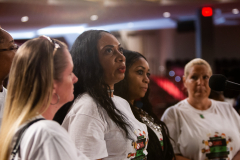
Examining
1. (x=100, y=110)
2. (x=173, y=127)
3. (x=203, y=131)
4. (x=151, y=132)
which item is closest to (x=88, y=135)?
(x=100, y=110)

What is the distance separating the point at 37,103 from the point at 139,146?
2.17 feet

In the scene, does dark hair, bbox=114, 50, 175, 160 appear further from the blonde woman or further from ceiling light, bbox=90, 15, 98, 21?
ceiling light, bbox=90, 15, 98, 21

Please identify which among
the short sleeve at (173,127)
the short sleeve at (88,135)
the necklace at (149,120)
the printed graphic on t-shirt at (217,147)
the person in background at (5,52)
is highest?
the person in background at (5,52)

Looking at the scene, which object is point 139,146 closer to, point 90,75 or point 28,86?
point 90,75

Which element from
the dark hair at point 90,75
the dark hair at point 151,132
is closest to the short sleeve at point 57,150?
the dark hair at point 90,75

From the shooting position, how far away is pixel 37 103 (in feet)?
2.51

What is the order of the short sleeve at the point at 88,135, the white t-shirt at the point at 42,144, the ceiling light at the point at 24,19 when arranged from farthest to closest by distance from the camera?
the ceiling light at the point at 24,19
the short sleeve at the point at 88,135
the white t-shirt at the point at 42,144

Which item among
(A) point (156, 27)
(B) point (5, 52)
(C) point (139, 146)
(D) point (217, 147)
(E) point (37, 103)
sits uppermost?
(A) point (156, 27)

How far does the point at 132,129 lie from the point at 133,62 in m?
0.65

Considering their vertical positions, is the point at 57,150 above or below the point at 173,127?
above

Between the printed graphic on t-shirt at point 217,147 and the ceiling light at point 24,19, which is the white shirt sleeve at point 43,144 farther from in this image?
the ceiling light at point 24,19

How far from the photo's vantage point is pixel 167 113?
6.42ft

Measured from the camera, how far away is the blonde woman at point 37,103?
0.70 metres

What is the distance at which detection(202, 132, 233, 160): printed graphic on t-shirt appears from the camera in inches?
70.5
